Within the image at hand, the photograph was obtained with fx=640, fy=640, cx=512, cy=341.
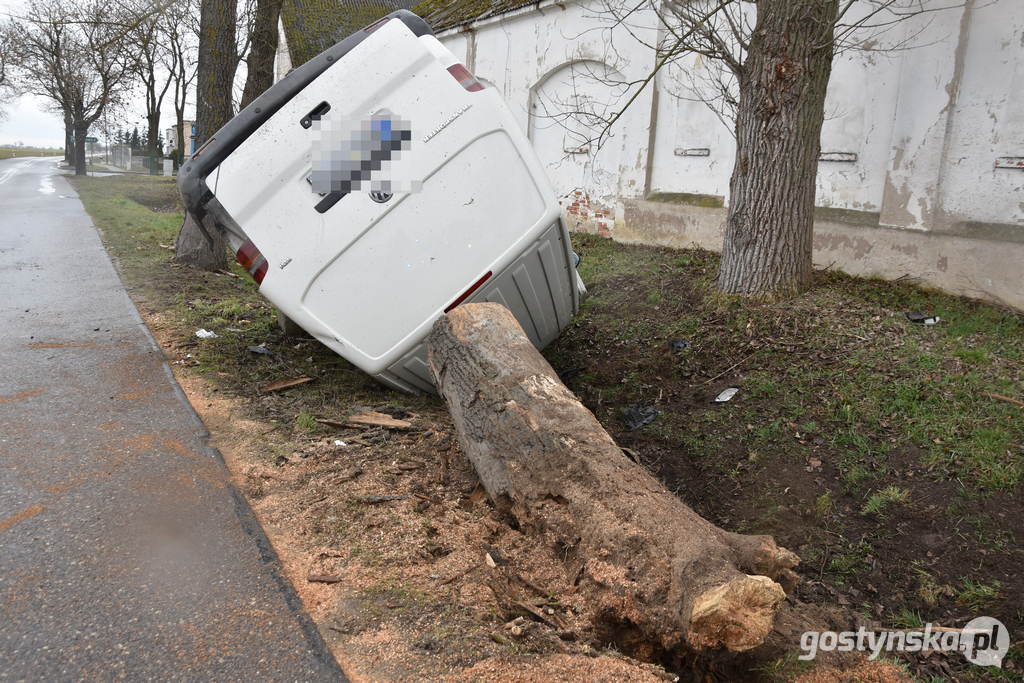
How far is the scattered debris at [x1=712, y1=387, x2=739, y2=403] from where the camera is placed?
477cm

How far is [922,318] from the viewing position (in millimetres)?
5711

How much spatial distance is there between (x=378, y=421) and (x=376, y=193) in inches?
61.1

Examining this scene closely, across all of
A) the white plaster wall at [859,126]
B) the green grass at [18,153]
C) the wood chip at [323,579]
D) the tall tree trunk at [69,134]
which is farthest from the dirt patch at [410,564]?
the green grass at [18,153]

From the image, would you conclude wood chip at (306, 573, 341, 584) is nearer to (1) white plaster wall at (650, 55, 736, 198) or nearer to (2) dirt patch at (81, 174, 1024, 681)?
(2) dirt patch at (81, 174, 1024, 681)

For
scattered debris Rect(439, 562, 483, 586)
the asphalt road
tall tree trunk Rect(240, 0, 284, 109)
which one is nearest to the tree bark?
tall tree trunk Rect(240, 0, 284, 109)

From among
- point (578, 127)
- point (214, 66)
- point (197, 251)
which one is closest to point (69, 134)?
point (214, 66)

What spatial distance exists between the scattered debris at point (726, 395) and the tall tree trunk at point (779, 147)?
57.2 inches

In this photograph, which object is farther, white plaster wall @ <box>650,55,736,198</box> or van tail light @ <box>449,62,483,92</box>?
white plaster wall @ <box>650,55,736,198</box>

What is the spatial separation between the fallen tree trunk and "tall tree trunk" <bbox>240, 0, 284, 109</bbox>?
8.76 m

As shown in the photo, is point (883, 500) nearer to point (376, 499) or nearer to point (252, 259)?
point (376, 499)

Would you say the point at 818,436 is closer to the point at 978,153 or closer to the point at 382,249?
the point at 382,249

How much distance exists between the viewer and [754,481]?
390 cm

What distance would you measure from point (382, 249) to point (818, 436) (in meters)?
3.02

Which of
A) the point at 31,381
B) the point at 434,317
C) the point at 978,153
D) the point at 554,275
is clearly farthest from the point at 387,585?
the point at 978,153
